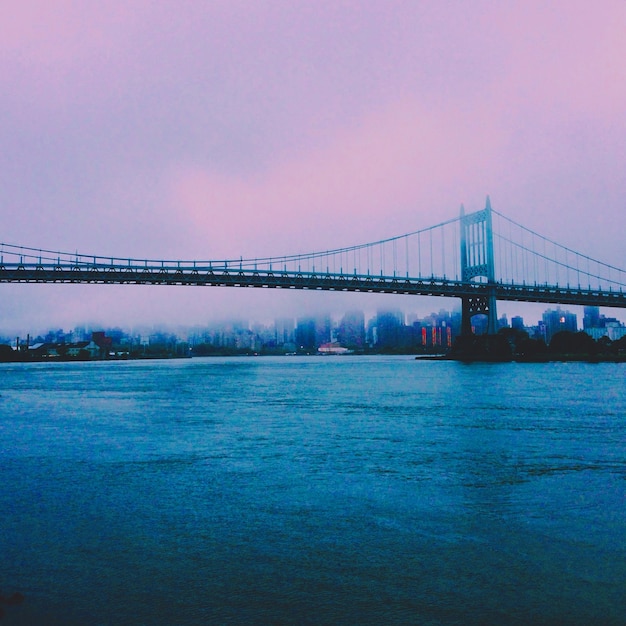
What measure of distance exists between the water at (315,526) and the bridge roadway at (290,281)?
134ft

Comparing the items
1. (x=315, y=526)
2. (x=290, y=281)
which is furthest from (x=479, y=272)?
(x=315, y=526)

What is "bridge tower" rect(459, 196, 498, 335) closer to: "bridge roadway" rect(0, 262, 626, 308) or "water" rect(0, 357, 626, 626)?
"bridge roadway" rect(0, 262, 626, 308)

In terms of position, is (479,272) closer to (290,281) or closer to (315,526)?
(290,281)

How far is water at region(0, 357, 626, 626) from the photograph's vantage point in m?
4.54

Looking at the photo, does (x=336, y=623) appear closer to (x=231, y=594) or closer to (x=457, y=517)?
(x=231, y=594)

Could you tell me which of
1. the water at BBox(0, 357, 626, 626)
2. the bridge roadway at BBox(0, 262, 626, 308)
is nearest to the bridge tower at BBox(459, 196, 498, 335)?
the bridge roadway at BBox(0, 262, 626, 308)

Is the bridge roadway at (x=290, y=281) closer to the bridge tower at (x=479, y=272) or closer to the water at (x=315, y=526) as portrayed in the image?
the bridge tower at (x=479, y=272)

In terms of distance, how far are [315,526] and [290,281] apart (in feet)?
171

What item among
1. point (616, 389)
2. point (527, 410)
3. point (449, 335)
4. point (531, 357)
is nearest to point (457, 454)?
point (527, 410)

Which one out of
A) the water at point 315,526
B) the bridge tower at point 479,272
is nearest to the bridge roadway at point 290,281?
the bridge tower at point 479,272

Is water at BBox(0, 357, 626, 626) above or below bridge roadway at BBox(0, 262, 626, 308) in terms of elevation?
below

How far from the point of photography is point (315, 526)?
257 inches

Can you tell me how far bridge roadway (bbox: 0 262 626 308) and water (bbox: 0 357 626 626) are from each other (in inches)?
1605

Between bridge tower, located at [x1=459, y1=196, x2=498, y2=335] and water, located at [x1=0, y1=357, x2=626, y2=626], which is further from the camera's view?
bridge tower, located at [x1=459, y1=196, x2=498, y2=335]
